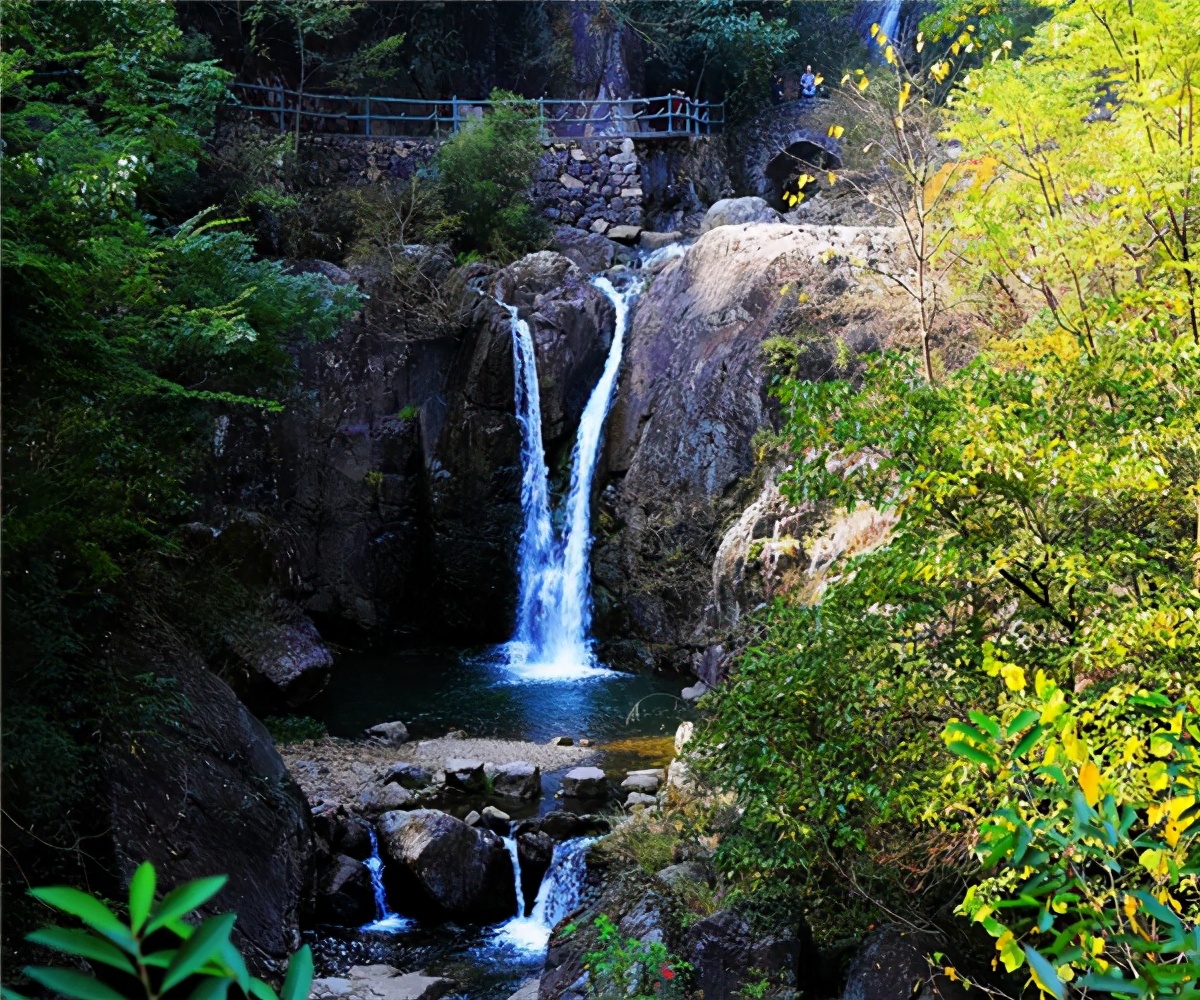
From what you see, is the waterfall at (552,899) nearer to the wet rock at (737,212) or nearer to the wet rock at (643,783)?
the wet rock at (643,783)

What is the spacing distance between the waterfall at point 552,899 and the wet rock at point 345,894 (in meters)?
1.06

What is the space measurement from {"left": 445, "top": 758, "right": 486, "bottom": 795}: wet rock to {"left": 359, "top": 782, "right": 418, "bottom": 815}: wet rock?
0.43 meters

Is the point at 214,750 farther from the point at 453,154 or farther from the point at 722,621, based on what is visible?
the point at 453,154

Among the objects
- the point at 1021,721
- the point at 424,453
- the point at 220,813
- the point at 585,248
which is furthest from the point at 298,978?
the point at 585,248

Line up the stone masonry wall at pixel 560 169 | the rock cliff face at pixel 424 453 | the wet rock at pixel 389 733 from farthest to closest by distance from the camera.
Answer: the stone masonry wall at pixel 560 169 < the rock cliff face at pixel 424 453 < the wet rock at pixel 389 733

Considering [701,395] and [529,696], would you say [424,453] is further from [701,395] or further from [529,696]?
[529,696]

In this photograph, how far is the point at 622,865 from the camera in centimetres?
694

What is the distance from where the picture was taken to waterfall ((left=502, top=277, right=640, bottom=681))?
1491 centimetres

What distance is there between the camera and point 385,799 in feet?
29.9

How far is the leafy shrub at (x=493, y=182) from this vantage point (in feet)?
57.4

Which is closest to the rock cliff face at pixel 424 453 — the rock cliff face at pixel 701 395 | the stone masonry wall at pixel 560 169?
the rock cliff face at pixel 701 395

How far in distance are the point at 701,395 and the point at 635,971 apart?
369 inches

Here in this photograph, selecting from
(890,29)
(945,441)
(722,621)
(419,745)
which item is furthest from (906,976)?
(890,29)

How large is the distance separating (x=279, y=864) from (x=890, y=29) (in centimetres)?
2087
